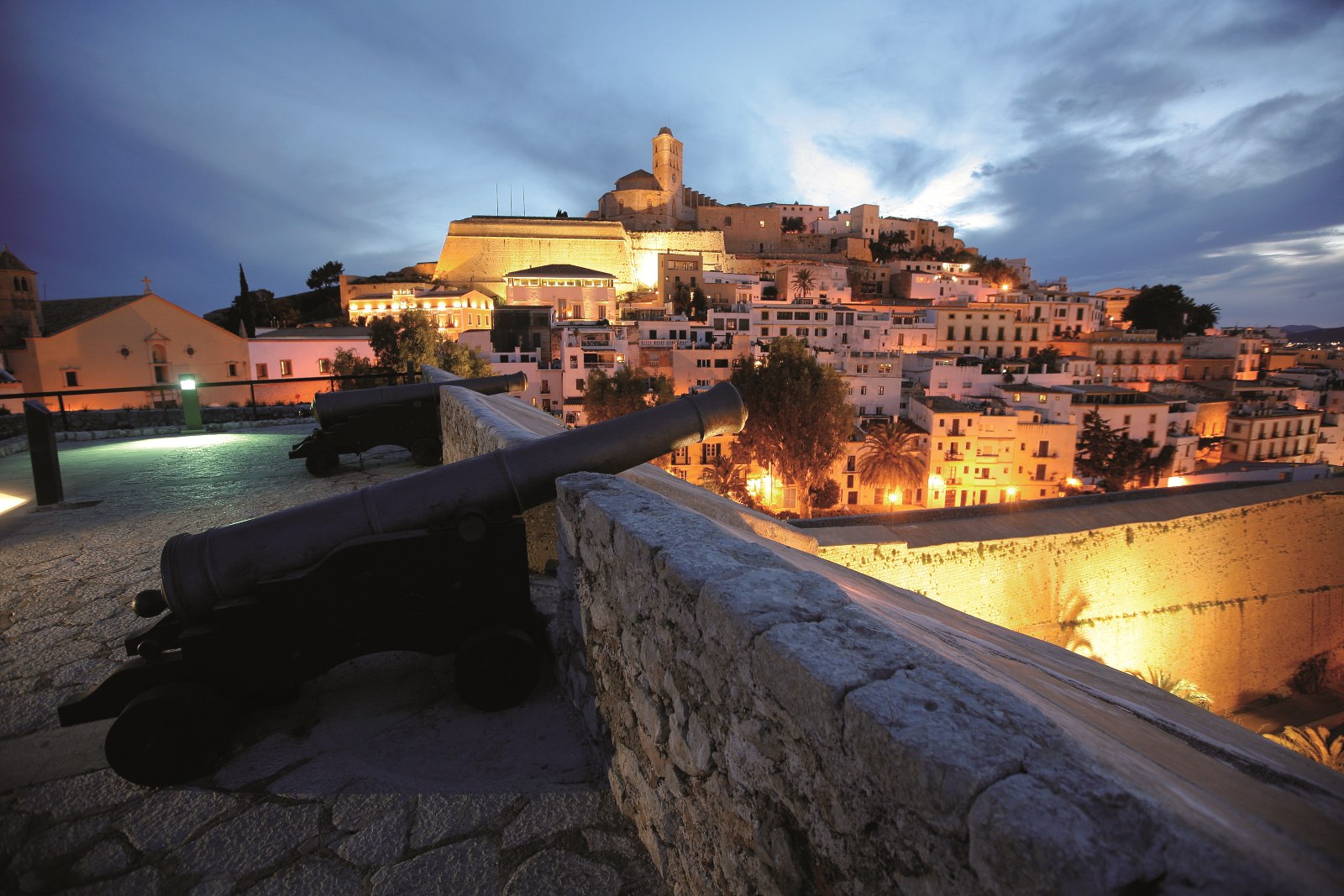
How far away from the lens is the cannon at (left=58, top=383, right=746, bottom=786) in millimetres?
2139

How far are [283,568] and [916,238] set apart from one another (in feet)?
232

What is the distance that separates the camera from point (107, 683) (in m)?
2.14

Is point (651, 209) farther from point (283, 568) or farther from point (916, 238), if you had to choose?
point (283, 568)

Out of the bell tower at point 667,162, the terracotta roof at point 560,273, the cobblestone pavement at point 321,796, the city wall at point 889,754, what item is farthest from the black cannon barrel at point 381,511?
the bell tower at point 667,162

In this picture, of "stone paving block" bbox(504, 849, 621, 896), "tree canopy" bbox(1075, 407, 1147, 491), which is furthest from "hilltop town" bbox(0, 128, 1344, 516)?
"stone paving block" bbox(504, 849, 621, 896)

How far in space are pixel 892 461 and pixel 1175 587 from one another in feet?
45.6

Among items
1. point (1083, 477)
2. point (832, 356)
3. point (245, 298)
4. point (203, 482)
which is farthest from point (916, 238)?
point (203, 482)

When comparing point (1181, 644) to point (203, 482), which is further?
point (1181, 644)

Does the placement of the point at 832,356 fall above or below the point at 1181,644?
above

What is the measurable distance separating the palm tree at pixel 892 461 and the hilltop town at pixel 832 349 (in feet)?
0.35

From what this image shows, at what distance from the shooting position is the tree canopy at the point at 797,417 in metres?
24.3

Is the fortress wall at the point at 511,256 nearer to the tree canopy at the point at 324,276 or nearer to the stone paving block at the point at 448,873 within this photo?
the tree canopy at the point at 324,276

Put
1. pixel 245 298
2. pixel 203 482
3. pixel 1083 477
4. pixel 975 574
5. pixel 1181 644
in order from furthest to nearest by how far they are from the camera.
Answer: pixel 245 298 → pixel 1083 477 → pixel 1181 644 → pixel 975 574 → pixel 203 482

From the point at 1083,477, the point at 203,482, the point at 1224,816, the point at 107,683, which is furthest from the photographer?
the point at 1083,477
